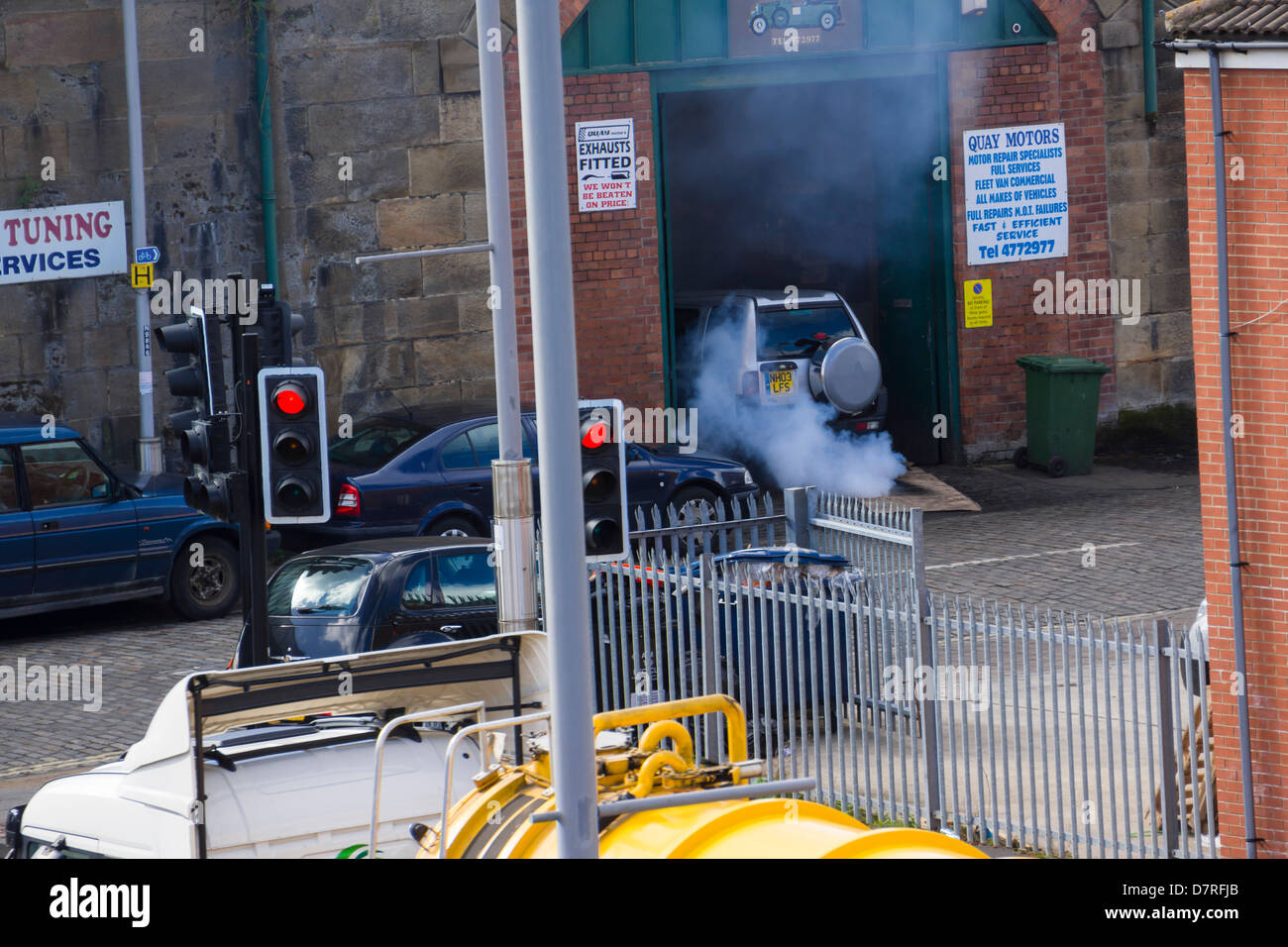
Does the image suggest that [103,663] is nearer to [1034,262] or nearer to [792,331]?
[792,331]

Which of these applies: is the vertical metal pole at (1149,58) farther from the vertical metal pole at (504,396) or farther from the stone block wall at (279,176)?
the vertical metal pole at (504,396)

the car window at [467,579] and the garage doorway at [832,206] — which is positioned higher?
the garage doorway at [832,206]

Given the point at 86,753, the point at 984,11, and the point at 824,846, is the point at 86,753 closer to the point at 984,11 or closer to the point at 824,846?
the point at 824,846

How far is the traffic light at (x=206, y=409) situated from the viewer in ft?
35.5

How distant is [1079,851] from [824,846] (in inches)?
186

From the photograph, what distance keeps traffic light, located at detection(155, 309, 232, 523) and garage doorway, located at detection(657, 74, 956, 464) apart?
10.7 m

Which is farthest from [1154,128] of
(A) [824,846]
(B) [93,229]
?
(A) [824,846]

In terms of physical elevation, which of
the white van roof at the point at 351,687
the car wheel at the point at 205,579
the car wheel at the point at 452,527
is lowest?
the car wheel at the point at 205,579

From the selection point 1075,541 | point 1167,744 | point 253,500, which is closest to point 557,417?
point 1167,744

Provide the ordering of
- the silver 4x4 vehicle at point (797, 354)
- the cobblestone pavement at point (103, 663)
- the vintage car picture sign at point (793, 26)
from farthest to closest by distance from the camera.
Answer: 1. the vintage car picture sign at point (793, 26)
2. the silver 4x4 vehicle at point (797, 354)
3. the cobblestone pavement at point (103, 663)

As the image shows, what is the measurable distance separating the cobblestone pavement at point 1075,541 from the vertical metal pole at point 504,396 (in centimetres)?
632

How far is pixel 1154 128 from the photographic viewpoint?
22312 mm

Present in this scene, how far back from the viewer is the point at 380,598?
1184 centimetres

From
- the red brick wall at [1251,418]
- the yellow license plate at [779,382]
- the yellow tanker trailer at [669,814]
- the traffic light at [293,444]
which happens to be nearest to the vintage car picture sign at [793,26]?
the yellow license plate at [779,382]
